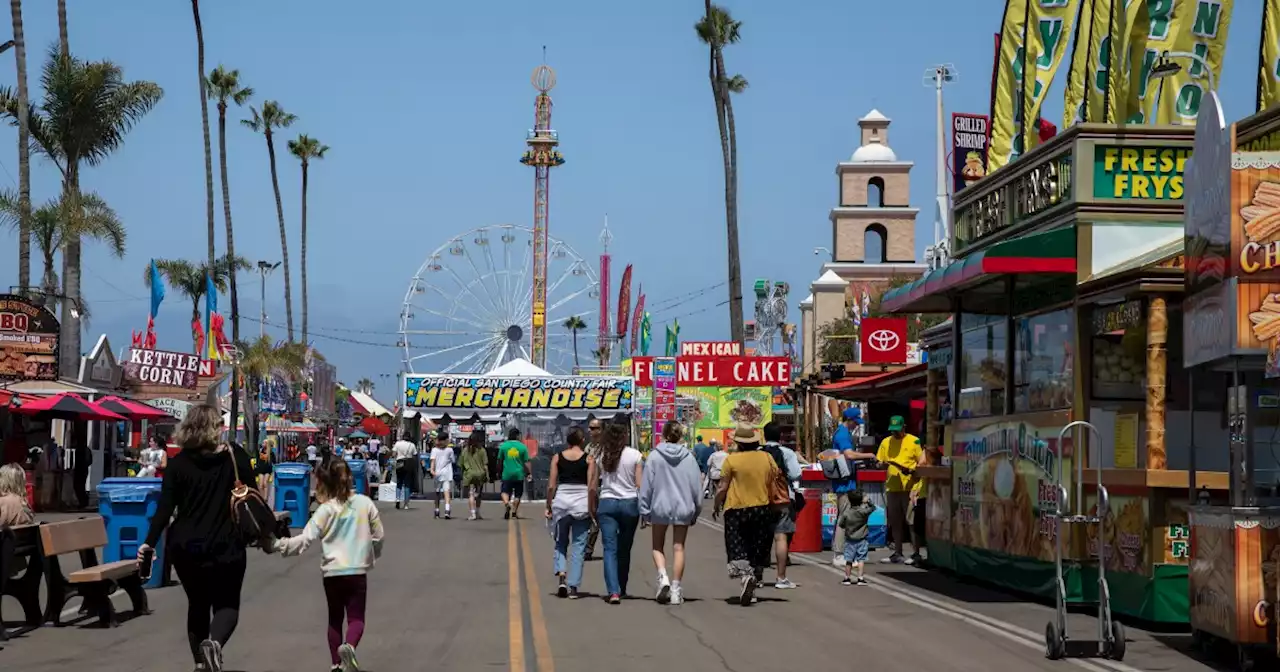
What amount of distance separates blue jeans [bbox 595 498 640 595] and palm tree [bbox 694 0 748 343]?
31.0 metres

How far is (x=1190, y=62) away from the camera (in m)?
18.0

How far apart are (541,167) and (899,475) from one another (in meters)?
81.3

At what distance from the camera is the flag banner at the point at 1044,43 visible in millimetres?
20078

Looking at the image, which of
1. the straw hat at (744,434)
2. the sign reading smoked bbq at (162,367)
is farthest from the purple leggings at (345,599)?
the sign reading smoked bbq at (162,367)

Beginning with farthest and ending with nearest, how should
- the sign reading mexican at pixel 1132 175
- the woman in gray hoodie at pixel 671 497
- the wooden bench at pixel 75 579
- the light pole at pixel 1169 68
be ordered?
the light pole at pixel 1169 68, the sign reading mexican at pixel 1132 175, the woman in gray hoodie at pixel 671 497, the wooden bench at pixel 75 579

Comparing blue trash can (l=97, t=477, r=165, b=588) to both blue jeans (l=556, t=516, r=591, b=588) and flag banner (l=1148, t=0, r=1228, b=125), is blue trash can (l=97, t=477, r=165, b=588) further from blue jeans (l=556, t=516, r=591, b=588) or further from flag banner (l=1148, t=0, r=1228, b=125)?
flag banner (l=1148, t=0, r=1228, b=125)

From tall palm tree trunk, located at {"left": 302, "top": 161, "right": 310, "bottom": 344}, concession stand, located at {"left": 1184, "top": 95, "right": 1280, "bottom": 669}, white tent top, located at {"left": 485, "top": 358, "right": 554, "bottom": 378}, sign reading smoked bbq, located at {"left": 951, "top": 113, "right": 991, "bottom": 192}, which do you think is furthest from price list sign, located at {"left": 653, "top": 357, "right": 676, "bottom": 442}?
tall palm tree trunk, located at {"left": 302, "top": 161, "right": 310, "bottom": 344}

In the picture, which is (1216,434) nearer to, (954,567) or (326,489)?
(954,567)

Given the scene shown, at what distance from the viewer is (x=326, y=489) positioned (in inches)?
437

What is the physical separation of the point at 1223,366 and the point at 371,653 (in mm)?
6740

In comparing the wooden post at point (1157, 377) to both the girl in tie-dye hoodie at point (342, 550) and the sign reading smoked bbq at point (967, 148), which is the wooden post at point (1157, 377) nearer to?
the girl in tie-dye hoodie at point (342, 550)

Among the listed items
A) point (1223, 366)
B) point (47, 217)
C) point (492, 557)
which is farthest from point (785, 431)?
point (1223, 366)

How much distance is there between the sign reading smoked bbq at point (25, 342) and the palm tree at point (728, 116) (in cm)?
1899

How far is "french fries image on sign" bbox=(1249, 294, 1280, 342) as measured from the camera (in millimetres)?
11742
